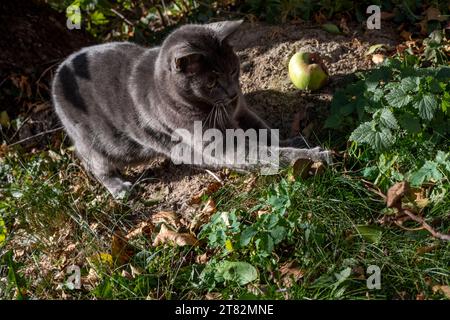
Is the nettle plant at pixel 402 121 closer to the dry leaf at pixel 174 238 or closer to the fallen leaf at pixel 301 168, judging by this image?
the fallen leaf at pixel 301 168

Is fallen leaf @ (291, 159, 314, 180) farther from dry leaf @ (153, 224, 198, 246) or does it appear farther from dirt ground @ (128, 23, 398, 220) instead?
dry leaf @ (153, 224, 198, 246)

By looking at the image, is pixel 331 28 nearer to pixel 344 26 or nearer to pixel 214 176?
pixel 344 26

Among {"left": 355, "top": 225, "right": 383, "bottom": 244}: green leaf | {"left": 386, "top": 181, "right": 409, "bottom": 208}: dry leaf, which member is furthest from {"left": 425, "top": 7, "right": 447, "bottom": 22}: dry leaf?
{"left": 355, "top": 225, "right": 383, "bottom": 244}: green leaf

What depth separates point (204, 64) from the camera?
290 cm

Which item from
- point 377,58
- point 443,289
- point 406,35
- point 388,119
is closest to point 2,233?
point 388,119

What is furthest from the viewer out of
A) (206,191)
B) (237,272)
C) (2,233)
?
A: (206,191)

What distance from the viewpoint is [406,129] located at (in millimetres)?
2750

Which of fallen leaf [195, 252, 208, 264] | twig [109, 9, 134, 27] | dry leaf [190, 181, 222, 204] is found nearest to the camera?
fallen leaf [195, 252, 208, 264]

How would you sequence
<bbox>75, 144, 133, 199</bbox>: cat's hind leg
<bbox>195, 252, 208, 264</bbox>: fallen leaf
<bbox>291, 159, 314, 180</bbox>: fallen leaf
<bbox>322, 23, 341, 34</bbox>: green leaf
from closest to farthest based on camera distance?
<bbox>195, 252, 208, 264</bbox>: fallen leaf → <bbox>291, 159, 314, 180</bbox>: fallen leaf → <bbox>75, 144, 133, 199</bbox>: cat's hind leg → <bbox>322, 23, 341, 34</bbox>: green leaf

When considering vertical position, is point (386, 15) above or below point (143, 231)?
above

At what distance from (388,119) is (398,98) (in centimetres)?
11

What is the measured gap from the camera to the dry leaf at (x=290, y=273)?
242cm

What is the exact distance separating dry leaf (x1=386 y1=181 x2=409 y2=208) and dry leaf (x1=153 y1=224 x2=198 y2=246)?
91 cm

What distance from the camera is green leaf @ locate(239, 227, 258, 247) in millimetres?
2494
